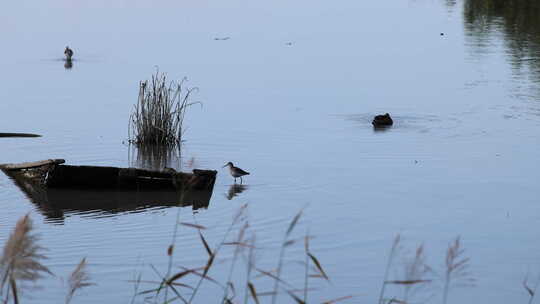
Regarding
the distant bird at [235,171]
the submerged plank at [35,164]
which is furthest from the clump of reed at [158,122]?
the submerged plank at [35,164]

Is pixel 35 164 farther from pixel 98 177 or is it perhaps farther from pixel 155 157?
pixel 155 157

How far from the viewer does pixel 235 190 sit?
15531mm

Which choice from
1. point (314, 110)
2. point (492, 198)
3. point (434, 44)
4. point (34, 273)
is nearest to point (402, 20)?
point (434, 44)

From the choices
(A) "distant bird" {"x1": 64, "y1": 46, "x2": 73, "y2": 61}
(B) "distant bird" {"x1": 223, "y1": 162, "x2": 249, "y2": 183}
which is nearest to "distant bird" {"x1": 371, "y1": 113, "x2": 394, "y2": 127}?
(B) "distant bird" {"x1": 223, "y1": 162, "x2": 249, "y2": 183}

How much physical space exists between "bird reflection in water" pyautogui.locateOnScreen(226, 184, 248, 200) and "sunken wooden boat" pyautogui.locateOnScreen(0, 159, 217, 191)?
1.06 feet

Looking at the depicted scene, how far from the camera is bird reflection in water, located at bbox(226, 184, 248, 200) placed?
50.0ft

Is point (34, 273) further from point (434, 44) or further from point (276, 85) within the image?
point (434, 44)

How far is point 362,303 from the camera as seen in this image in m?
10.2

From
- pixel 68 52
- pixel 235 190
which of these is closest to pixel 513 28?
pixel 68 52

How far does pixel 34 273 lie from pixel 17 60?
25384 millimetres

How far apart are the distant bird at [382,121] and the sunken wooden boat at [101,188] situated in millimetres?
6100

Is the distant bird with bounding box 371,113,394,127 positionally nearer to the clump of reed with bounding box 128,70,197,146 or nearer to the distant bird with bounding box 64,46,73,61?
the clump of reed with bounding box 128,70,197,146

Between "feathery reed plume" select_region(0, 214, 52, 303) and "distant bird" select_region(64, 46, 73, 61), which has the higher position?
"distant bird" select_region(64, 46, 73, 61)

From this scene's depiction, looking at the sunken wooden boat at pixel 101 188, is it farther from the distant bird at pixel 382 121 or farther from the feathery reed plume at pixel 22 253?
the feathery reed plume at pixel 22 253
